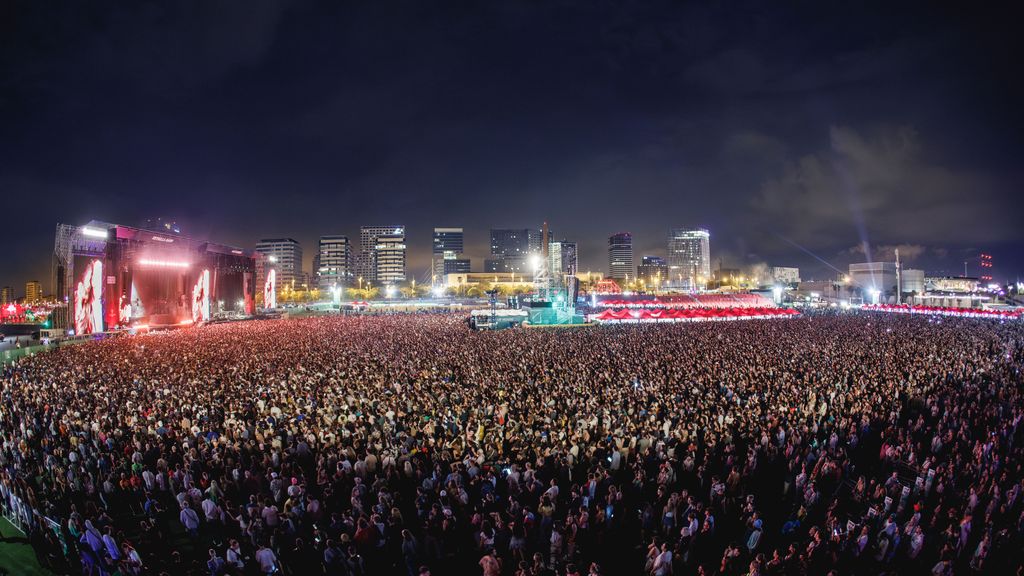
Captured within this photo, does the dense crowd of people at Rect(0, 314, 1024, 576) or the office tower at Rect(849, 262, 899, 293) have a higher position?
the office tower at Rect(849, 262, 899, 293)

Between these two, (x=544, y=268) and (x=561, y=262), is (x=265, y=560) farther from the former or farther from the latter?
(x=561, y=262)

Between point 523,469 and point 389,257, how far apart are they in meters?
189

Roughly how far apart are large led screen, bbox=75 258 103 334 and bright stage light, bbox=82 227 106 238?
5.87ft

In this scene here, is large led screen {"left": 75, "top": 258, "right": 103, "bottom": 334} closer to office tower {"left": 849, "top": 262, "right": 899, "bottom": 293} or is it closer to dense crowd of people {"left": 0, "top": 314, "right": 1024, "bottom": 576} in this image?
dense crowd of people {"left": 0, "top": 314, "right": 1024, "bottom": 576}

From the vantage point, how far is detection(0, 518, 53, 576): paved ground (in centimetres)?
687

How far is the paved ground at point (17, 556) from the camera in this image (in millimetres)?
6871

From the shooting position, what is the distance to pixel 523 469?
28.1 feet

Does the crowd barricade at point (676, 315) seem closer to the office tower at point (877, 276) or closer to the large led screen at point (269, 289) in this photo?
the large led screen at point (269, 289)


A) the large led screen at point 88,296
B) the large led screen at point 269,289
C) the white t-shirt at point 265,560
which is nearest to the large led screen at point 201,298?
the large led screen at point 269,289

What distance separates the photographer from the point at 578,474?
8875 mm

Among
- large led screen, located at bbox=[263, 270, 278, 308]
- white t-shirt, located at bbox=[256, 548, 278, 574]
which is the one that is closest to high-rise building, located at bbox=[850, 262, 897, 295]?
large led screen, located at bbox=[263, 270, 278, 308]

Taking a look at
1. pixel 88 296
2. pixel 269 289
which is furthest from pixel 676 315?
pixel 269 289

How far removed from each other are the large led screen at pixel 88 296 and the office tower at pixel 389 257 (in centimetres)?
15646

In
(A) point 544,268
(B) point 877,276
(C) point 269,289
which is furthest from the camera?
(B) point 877,276
